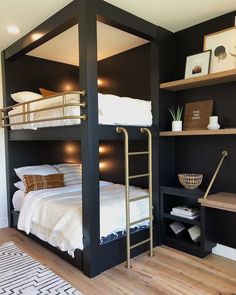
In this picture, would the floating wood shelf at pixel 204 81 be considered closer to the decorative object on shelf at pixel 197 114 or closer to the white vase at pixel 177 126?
the decorative object on shelf at pixel 197 114

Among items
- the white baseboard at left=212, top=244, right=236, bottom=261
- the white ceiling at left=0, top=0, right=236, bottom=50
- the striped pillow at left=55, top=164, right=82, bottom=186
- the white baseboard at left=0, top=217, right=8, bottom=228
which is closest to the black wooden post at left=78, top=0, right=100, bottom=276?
the white ceiling at left=0, top=0, right=236, bottom=50

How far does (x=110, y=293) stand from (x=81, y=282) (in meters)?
0.31

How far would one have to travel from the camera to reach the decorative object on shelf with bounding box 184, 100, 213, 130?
280 centimetres

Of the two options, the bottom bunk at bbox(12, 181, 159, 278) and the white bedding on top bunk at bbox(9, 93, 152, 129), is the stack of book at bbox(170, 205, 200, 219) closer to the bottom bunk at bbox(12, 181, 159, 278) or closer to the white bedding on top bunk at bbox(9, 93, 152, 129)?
the bottom bunk at bbox(12, 181, 159, 278)

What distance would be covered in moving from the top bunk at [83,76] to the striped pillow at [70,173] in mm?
852

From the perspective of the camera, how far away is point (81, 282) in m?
2.22

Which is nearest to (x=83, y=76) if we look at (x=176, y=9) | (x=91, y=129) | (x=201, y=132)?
(x=91, y=129)

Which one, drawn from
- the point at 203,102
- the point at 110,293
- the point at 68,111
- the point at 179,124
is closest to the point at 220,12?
the point at 203,102

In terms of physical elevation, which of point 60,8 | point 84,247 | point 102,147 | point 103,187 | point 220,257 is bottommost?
point 220,257

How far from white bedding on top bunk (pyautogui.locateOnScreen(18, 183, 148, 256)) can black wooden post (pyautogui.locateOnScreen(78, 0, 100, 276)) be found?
13 cm

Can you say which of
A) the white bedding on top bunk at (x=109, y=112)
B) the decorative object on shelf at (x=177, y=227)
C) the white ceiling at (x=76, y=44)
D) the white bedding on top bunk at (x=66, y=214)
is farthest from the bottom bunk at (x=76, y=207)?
the white ceiling at (x=76, y=44)

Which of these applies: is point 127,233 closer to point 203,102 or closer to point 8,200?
point 203,102

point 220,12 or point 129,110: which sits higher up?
point 220,12

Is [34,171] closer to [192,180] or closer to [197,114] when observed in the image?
[192,180]
